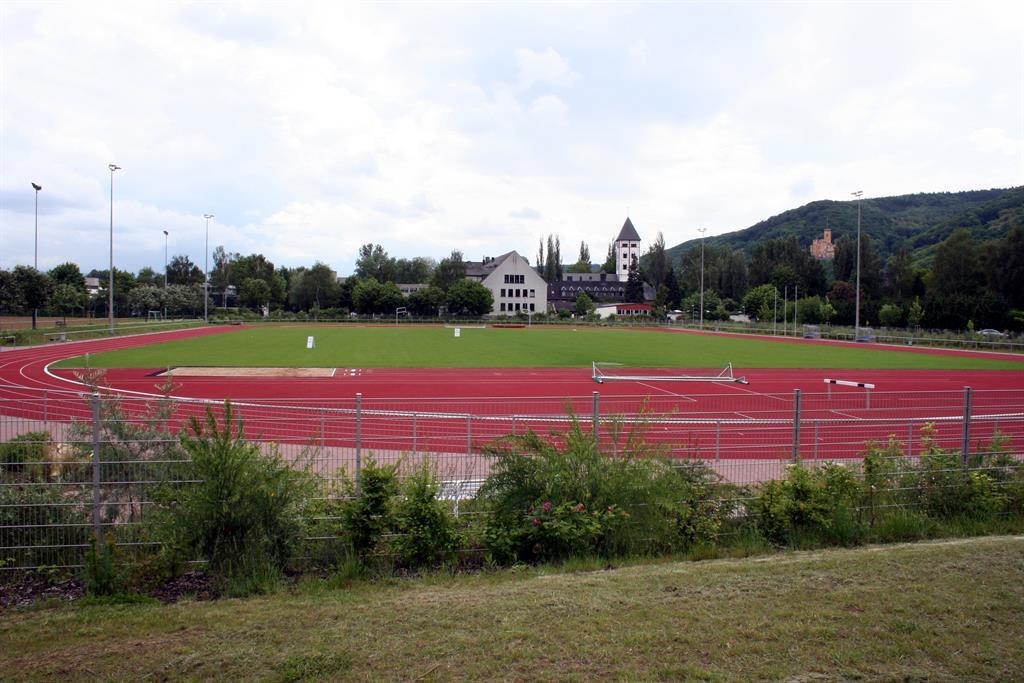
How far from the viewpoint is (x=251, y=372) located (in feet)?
108

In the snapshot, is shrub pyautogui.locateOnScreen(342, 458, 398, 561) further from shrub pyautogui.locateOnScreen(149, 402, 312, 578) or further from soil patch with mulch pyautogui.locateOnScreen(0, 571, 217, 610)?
soil patch with mulch pyautogui.locateOnScreen(0, 571, 217, 610)

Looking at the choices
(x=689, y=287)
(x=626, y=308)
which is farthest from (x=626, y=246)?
(x=626, y=308)

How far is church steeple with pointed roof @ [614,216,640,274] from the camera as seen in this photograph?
609ft

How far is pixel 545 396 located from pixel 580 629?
45.7 feet

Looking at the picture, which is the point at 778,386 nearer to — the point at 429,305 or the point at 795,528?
the point at 795,528

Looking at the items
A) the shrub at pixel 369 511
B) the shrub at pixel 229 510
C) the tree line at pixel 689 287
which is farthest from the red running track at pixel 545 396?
the tree line at pixel 689 287

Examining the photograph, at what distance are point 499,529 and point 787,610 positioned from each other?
2965 millimetres

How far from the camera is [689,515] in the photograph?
7.89 m

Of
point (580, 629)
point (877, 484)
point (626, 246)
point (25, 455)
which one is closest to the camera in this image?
point (580, 629)

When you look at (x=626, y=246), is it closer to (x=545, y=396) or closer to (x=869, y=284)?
(x=869, y=284)

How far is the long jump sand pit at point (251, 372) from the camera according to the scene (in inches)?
1249

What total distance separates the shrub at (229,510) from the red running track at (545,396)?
515 cm

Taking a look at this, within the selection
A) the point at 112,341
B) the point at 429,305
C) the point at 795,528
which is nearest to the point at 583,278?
the point at 429,305

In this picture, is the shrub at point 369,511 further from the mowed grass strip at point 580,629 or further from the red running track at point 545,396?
the red running track at point 545,396
